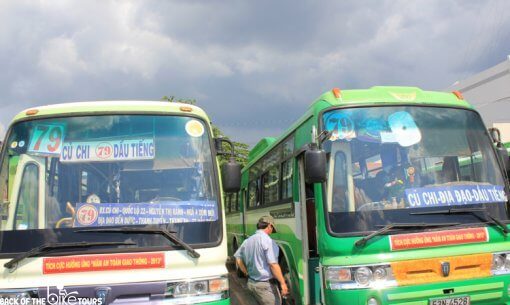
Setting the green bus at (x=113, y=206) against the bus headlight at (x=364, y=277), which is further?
the bus headlight at (x=364, y=277)

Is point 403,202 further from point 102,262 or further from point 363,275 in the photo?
point 102,262

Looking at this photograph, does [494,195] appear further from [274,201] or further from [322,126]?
[274,201]

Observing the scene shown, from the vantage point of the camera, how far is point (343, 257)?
4930 mm

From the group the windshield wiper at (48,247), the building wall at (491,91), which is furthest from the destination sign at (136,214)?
the building wall at (491,91)

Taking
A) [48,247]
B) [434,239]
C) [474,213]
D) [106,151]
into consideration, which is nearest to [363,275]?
[434,239]

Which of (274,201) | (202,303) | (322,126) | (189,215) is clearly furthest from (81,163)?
(274,201)

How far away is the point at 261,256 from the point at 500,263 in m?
2.80

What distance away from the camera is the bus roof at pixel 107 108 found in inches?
193

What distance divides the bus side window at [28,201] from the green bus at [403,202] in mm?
2859

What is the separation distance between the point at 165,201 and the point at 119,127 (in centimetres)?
100

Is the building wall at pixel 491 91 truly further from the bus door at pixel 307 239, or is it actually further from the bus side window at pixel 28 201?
the bus side window at pixel 28 201

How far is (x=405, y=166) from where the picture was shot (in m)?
5.30

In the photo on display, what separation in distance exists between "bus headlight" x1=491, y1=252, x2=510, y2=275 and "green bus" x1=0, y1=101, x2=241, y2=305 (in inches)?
118

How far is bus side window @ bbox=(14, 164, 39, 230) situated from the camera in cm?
439
